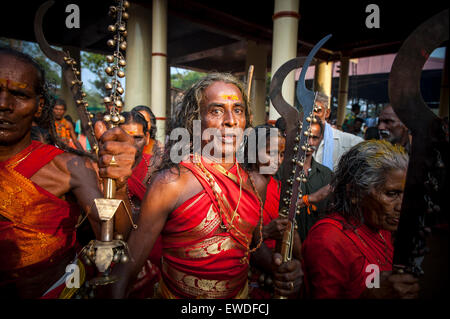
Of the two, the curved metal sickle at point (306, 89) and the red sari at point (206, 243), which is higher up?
the curved metal sickle at point (306, 89)

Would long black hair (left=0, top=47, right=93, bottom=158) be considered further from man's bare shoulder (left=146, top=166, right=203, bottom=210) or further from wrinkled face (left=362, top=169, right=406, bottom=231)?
wrinkled face (left=362, top=169, right=406, bottom=231)

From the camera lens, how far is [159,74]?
6.96 meters

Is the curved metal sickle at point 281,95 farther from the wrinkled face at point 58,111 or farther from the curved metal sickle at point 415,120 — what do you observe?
the wrinkled face at point 58,111

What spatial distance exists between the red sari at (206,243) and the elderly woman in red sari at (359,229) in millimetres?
461

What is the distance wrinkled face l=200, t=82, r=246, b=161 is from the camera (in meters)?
1.53

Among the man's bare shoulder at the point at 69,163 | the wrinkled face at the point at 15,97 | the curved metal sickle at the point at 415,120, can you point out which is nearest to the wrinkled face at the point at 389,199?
the curved metal sickle at the point at 415,120

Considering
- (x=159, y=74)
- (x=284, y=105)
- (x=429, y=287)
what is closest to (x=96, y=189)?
(x=284, y=105)

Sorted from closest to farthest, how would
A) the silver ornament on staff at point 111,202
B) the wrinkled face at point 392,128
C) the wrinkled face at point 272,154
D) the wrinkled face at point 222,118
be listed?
the silver ornament on staff at point 111,202
the wrinkled face at point 222,118
the wrinkled face at point 272,154
the wrinkled face at point 392,128

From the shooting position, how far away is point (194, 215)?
57.1 inches

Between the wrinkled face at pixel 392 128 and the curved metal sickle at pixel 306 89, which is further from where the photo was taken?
the wrinkled face at pixel 392 128

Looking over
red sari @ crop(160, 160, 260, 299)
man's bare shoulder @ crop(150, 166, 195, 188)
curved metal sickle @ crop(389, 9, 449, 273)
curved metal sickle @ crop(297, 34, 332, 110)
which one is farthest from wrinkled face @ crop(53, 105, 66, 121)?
curved metal sickle @ crop(389, 9, 449, 273)

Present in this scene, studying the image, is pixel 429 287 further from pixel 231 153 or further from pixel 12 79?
pixel 12 79

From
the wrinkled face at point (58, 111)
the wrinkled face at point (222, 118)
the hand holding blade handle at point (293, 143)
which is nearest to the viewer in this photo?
the hand holding blade handle at point (293, 143)

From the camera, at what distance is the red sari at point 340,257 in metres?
1.58
